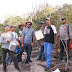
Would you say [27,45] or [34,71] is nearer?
[34,71]

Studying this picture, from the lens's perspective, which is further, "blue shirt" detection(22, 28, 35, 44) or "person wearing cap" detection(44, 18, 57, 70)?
"blue shirt" detection(22, 28, 35, 44)

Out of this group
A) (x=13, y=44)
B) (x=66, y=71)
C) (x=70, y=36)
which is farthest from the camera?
(x=70, y=36)

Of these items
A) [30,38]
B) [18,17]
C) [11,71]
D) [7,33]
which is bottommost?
[11,71]

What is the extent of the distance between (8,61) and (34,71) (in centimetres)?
150

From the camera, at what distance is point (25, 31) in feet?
14.5

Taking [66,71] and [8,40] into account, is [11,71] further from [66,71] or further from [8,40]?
[66,71]

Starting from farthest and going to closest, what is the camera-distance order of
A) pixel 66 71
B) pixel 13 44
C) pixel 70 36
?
1. pixel 70 36
2. pixel 13 44
3. pixel 66 71

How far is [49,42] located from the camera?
12.3 feet

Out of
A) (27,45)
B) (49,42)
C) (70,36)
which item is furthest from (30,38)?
(70,36)

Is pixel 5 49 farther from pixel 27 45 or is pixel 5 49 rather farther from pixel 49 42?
pixel 49 42

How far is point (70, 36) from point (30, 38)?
65.9 inches

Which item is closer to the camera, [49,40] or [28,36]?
[49,40]

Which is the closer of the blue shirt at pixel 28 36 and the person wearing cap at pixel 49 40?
the person wearing cap at pixel 49 40

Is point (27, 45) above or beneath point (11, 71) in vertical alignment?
above
